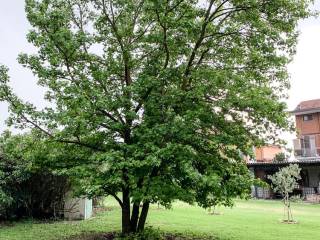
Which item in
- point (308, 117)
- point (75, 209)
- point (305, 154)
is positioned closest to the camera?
point (75, 209)

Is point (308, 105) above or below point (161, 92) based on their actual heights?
above

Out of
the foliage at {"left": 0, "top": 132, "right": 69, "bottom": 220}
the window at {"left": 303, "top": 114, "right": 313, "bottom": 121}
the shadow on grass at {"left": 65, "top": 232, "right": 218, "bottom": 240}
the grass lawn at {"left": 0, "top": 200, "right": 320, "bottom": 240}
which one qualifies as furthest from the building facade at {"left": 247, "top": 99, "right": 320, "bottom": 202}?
the shadow on grass at {"left": 65, "top": 232, "right": 218, "bottom": 240}

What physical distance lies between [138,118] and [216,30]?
3.69 metres

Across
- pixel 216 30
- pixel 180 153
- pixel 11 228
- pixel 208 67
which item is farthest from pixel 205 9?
pixel 11 228

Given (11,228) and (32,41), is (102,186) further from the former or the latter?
(11,228)

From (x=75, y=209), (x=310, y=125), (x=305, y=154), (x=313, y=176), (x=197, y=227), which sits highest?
(x=310, y=125)

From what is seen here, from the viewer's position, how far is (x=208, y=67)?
42.4ft

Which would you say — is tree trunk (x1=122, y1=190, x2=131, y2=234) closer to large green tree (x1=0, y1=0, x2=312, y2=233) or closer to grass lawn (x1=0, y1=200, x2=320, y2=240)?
large green tree (x1=0, y1=0, x2=312, y2=233)

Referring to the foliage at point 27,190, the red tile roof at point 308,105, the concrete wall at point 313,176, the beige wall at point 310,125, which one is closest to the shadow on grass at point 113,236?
the foliage at point 27,190

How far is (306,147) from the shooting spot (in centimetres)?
4116

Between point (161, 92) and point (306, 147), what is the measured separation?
32.7 meters

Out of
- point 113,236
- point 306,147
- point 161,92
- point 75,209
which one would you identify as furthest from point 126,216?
point 306,147

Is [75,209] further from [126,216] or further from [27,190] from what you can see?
[126,216]

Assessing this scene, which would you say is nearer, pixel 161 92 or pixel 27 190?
pixel 161 92
